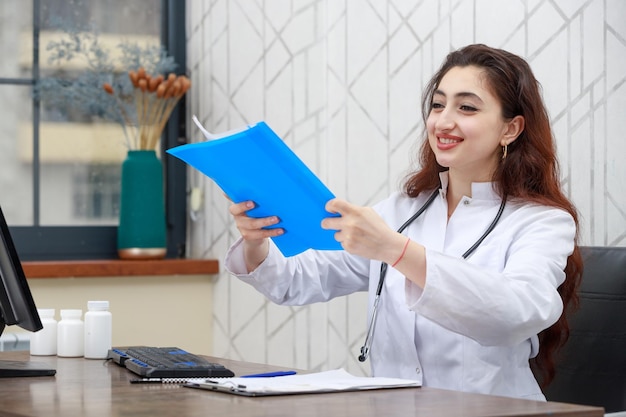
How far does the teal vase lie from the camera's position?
365 cm

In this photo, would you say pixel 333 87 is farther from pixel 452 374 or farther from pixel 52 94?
pixel 452 374

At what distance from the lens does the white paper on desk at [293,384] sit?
156cm

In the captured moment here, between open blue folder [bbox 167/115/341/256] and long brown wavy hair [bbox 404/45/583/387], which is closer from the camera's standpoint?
open blue folder [bbox 167/115/341/256]

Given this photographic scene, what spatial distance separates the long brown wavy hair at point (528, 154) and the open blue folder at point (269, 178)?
50cm

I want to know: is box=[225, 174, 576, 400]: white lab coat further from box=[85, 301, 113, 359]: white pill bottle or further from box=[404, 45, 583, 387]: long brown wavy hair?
box=[85, 301, 113, 359]: white pill bottle

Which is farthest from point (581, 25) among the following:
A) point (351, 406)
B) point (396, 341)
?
point (351, 406)

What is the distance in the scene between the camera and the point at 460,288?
1.84 meters

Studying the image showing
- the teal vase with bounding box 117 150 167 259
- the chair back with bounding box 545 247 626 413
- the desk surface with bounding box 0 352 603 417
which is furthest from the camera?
the teal vase with bounding box 117 150 167 259

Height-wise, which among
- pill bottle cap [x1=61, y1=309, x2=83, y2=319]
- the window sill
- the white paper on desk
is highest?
the window sill

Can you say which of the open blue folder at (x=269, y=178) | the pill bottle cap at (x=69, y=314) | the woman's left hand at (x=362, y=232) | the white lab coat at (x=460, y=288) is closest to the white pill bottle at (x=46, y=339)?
the pill bottle cap at (x=69, y=314)

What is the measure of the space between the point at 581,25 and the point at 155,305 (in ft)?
6.25

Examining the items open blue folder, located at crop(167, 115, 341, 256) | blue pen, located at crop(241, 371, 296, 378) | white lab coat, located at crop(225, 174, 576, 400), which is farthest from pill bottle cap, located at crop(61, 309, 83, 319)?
blue pen, located at crop(241, 371, 296, 378)

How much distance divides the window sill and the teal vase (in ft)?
0.19

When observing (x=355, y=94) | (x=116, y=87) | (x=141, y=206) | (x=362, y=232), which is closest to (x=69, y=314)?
(x=362, y=232)
